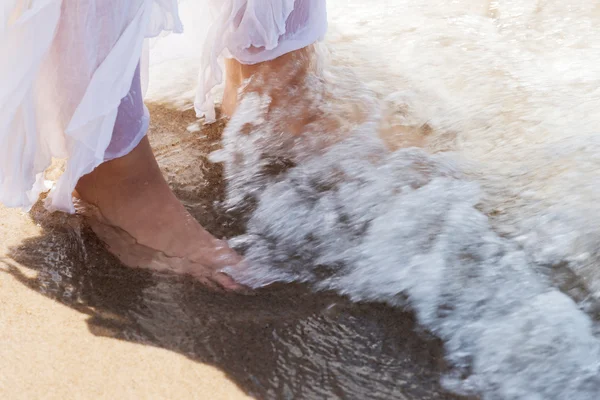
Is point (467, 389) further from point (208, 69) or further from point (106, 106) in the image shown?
point (208, 69)

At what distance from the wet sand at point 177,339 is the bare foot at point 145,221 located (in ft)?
0.13

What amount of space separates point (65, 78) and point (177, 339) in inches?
18.0

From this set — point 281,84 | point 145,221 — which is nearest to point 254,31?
point 281,84

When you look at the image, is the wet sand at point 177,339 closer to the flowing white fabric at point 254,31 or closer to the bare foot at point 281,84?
the flowing white fabric at point 254,31

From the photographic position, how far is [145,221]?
4.61 feet

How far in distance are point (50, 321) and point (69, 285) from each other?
98 mm

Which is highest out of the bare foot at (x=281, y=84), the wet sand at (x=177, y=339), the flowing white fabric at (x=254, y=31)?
the flowing white fabric at (x=254, y=31)

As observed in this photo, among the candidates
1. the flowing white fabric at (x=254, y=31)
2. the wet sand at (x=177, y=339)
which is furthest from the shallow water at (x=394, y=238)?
the flowing white fabric at (x=254, y=31)

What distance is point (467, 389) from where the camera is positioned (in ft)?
3.57

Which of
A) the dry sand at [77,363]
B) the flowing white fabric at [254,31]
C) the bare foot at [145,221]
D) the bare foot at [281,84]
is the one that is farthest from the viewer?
the bare foot at [281,84]

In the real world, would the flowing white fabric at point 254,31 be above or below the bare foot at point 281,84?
above

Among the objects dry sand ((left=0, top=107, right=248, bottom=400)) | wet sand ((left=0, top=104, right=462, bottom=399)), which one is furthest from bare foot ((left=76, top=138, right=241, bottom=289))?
dry sand ((left=0, top=107, right=248, bottom=400))

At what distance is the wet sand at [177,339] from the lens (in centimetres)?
109

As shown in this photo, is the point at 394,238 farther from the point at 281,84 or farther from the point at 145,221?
the point at 281,84
